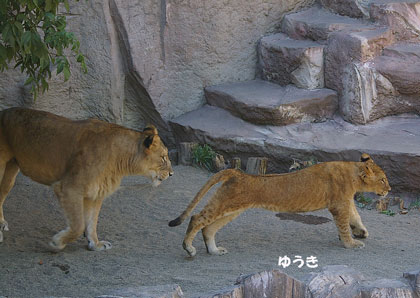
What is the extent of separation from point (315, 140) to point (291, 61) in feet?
4.86

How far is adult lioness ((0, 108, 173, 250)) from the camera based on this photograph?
739cm

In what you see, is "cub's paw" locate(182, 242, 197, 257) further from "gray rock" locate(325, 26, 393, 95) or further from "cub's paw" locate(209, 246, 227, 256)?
"gray rock" locate(325, 26, 393, 95)

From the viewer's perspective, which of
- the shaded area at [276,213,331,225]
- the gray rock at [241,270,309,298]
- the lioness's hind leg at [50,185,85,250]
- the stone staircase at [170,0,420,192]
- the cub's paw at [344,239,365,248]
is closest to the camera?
the gray rock at [241,270,309,298]

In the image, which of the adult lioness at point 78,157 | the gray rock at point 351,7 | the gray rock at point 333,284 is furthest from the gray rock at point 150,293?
the gray rock at point 351,7

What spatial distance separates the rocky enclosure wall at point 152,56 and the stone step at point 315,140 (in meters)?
0.58

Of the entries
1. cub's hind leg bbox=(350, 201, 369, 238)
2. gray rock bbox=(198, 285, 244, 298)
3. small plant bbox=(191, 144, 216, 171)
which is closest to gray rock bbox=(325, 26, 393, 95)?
small plant bbox=(191, 144, 216, 171)

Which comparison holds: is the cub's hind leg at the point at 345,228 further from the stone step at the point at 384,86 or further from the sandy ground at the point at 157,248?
the stone step at the point at 384,86

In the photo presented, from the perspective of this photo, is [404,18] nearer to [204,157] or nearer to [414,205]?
[414,205]

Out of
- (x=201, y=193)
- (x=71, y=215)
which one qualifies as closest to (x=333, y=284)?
(x=201, y=193)

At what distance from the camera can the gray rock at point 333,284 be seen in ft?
15.5

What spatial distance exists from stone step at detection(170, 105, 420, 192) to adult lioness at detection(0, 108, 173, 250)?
10.6 feet

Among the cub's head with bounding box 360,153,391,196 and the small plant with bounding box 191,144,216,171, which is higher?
the cub's head with bounding box 360,153,391,196

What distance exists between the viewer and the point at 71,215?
7355 millimetres

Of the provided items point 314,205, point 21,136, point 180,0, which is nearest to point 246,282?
point 314,205
